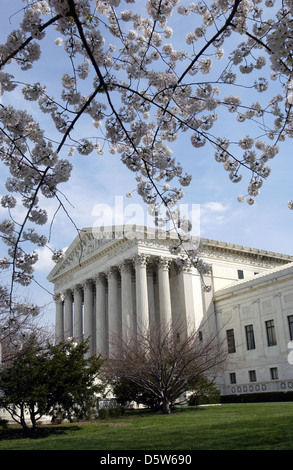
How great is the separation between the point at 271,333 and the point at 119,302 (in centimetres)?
1677

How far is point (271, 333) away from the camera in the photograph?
39.3m

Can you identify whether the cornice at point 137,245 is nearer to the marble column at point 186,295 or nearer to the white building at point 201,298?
the white building at point 201,298

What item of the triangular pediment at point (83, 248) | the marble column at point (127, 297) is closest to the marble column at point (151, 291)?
the marble column at point (127, 297)

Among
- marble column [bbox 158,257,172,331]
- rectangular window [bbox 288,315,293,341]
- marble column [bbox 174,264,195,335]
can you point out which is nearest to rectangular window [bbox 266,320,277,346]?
rectangular window [bbox 288,315,293,341]

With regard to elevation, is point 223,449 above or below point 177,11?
below

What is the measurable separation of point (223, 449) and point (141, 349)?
18567 millimetres

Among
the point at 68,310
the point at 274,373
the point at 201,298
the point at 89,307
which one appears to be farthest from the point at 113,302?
the point at 274,373

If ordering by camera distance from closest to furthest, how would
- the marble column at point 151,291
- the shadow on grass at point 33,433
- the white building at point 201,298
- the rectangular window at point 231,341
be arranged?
the shadow on grass at point 33,433
the white building at point 201,298
the rectangular window at point 231,341
the marble column at point 151,291

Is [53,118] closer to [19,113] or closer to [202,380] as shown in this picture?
[19,113]

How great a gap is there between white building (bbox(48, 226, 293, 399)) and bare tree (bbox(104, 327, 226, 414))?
5818 millimetres

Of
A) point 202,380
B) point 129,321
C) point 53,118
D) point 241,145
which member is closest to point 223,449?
point 241,145

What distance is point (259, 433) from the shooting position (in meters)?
11.2

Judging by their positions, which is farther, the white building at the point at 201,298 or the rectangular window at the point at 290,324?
the white building at the point at 201,298

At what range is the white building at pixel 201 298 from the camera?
38.5m
